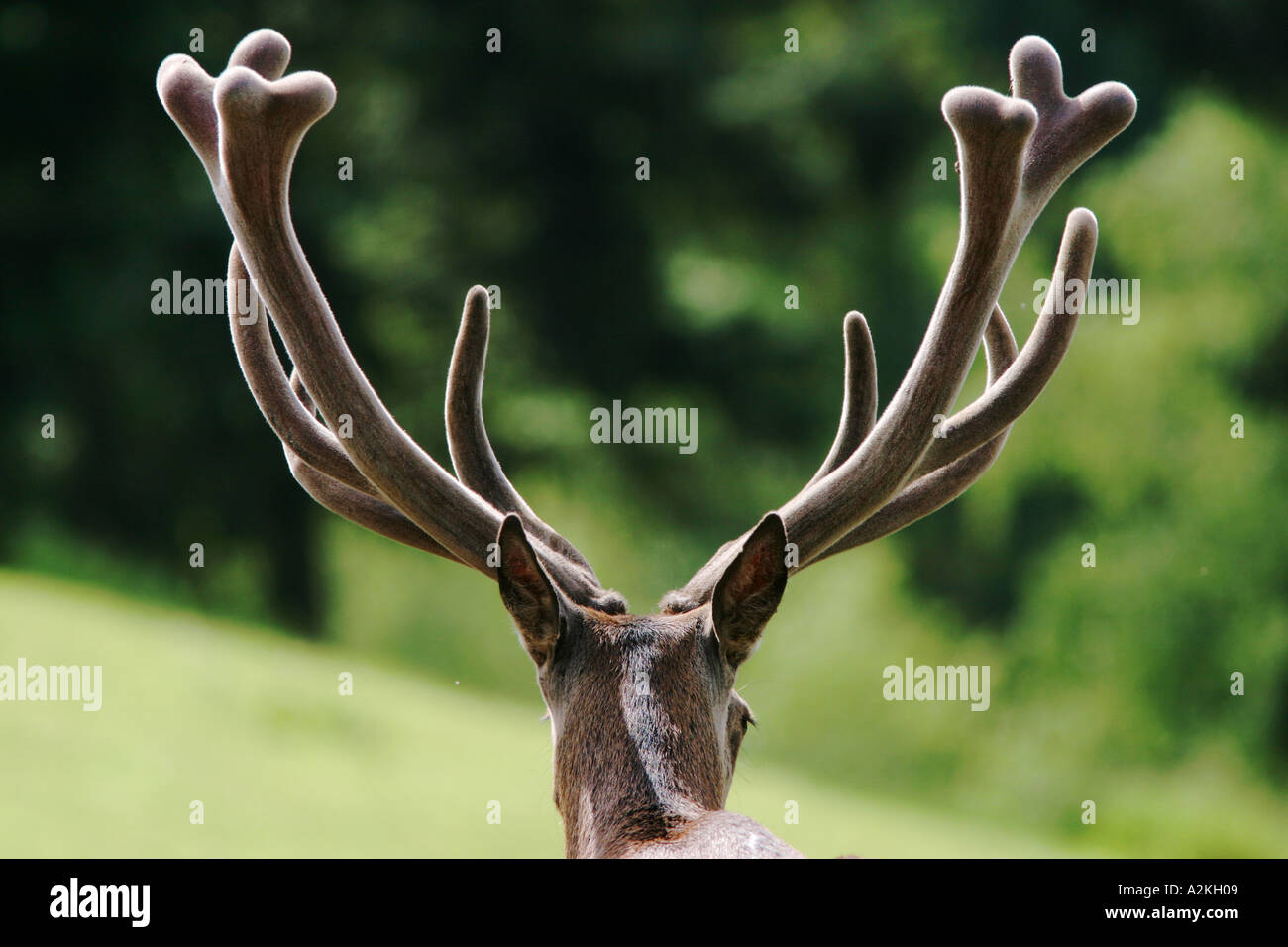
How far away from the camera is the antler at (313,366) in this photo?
2.15 metres

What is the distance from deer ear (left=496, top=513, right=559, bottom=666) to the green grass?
4.22 metres

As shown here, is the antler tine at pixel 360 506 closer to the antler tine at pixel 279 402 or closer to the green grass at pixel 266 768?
the antler tine at pixel 279 402

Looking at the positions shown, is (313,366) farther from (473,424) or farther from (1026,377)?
(1026,377)

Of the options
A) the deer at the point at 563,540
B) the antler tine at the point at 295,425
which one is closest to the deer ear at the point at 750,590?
the deer at the point at 563,540

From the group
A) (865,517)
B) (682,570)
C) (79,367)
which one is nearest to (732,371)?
(682,570)

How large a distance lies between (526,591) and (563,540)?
42 centimetres

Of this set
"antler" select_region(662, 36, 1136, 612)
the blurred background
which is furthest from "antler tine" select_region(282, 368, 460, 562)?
the blurred background

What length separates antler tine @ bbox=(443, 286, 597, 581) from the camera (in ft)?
8.79

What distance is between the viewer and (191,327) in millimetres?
13258

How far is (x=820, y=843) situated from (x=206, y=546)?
7.98 m

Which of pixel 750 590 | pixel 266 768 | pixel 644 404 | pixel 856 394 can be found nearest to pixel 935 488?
pixel 856 394

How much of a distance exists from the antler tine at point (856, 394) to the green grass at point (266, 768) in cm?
391
